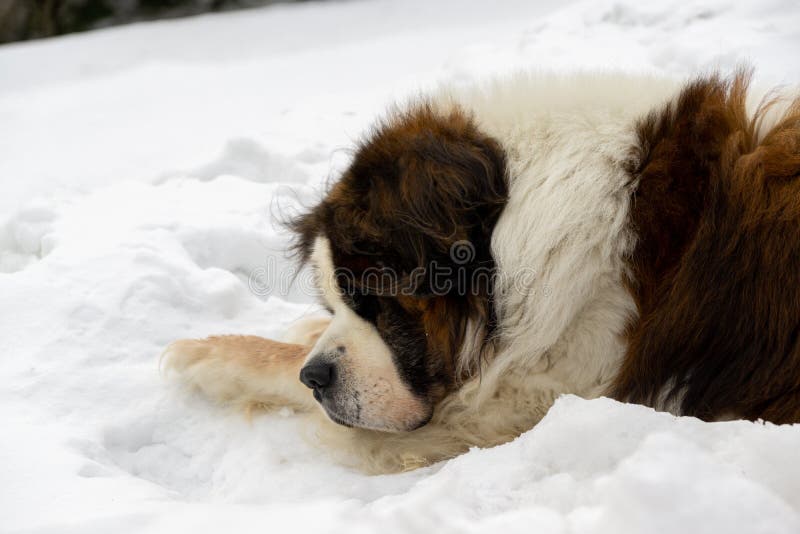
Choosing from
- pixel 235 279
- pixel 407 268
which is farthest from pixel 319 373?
pixel 235 279

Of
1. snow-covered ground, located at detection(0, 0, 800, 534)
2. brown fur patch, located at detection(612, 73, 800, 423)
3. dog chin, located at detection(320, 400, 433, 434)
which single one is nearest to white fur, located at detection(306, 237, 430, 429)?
dog chin, located at detection(320, 400, 433, 434)

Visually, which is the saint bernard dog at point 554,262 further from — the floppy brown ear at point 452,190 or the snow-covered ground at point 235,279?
the snow-covered ground at point 235,279

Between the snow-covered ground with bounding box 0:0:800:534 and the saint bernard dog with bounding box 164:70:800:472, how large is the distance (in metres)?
0.29

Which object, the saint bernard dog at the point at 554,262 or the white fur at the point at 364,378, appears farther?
the white fur at the point at 364,378

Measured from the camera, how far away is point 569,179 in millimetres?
2283

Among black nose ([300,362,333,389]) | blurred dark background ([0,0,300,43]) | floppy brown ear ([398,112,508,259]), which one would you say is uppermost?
floppy brown ear ([398,112,508,259])

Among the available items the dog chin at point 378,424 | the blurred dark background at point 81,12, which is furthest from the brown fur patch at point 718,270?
the blurred dark background at point 81,12

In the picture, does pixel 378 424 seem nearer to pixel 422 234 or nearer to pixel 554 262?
pixel 422 234

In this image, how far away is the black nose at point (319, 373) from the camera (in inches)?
98.7

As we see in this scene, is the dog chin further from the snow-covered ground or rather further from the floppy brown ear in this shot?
the floppy brown ear

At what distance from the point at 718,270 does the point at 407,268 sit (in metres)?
0.85

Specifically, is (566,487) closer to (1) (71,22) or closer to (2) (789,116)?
(2) (789,116)

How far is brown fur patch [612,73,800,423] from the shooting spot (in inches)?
79.4

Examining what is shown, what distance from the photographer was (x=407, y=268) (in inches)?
91.8
